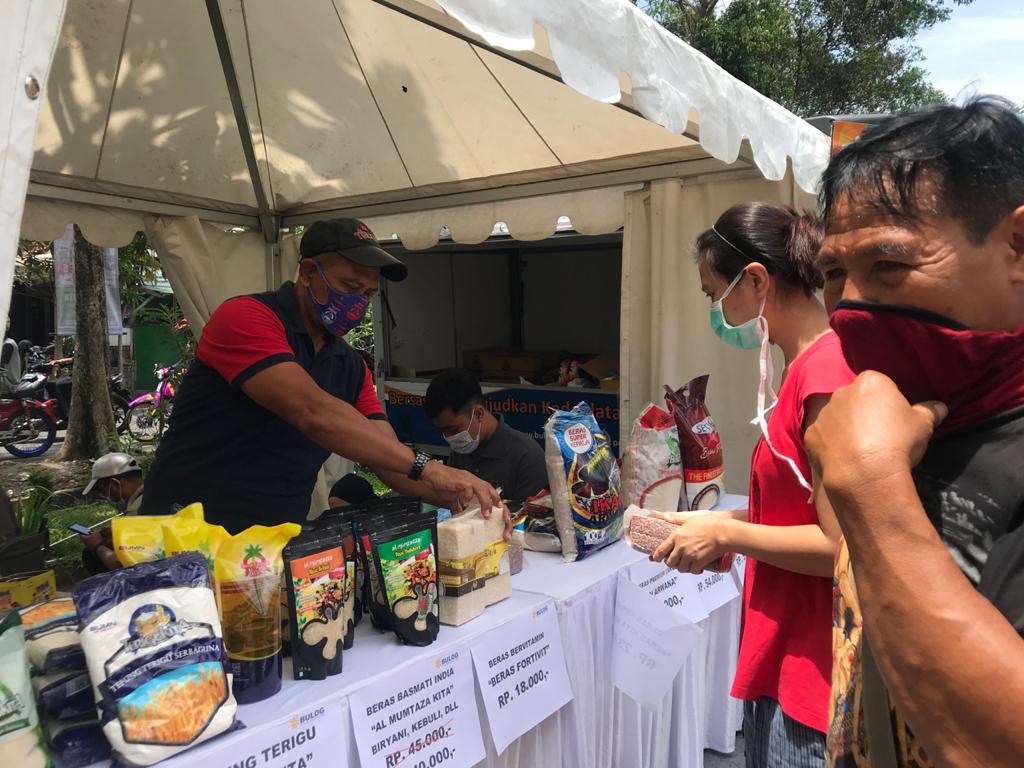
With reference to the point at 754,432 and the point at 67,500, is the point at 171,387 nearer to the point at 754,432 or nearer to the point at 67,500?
the point at 67,500

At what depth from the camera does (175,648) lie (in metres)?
1.06

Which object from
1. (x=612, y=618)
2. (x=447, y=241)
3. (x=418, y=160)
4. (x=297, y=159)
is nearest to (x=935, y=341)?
(x=612, y=618)

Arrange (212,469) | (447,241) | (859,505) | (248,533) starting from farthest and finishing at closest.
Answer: (447,241) → (212,469) → (248,533) → (859,505)

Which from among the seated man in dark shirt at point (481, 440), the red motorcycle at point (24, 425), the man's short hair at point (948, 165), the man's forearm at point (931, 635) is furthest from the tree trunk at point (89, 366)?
the man's forearm at point (931, 635)

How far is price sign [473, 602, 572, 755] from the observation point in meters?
1.56

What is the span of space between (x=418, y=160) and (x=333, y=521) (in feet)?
9.87

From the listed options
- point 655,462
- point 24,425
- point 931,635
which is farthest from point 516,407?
point 24,425

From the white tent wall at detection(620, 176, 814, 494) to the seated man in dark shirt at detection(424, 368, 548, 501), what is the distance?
1.07 meters

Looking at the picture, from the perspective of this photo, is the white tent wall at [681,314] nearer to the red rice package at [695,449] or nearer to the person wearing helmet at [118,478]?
the red rice package at [695,449]

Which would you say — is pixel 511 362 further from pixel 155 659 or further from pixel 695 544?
pixel 155 659

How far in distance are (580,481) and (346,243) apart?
1.09 metres

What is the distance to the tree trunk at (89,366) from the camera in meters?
8.09

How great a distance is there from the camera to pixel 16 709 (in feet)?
3.14

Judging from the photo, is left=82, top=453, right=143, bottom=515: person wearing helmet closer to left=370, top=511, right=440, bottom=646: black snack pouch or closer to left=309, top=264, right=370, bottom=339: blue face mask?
left=309, top=264, right=370, bottom=339: blue face mask
